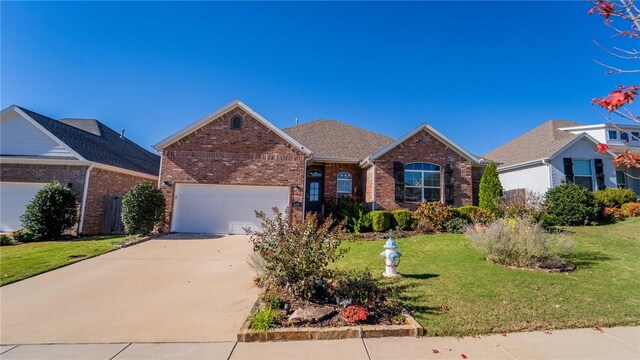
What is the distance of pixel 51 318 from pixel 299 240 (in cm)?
404

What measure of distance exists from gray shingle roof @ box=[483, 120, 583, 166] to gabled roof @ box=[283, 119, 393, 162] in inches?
326

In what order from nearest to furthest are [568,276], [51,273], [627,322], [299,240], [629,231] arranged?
[627,322]
[299,240]
[568,276]
[51,273]
[629,231]

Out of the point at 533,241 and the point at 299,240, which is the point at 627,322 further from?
the point at 299,240

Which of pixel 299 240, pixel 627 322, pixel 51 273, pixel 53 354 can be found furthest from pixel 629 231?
pixel 51 273

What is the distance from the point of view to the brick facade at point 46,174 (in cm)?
1289

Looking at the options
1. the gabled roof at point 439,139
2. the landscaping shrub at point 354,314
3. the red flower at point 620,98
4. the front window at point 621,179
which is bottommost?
the landscaping shrub at point 354,314

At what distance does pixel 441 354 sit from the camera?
3535 mm

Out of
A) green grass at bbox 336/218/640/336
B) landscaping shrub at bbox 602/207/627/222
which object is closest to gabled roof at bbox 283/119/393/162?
green grass at bbox 336/218/640/336

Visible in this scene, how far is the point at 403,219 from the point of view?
13.0 metres

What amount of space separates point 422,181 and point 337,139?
5962mm

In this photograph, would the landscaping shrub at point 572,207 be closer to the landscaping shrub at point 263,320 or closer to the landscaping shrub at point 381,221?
the landscaping shrub at point 381,221

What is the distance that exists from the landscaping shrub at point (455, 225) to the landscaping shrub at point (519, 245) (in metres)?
4.52

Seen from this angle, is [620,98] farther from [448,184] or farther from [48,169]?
[48,169]

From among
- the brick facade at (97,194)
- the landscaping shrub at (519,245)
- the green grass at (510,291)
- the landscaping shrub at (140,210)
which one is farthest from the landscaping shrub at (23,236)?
the landscaping shrub at (519,245)
